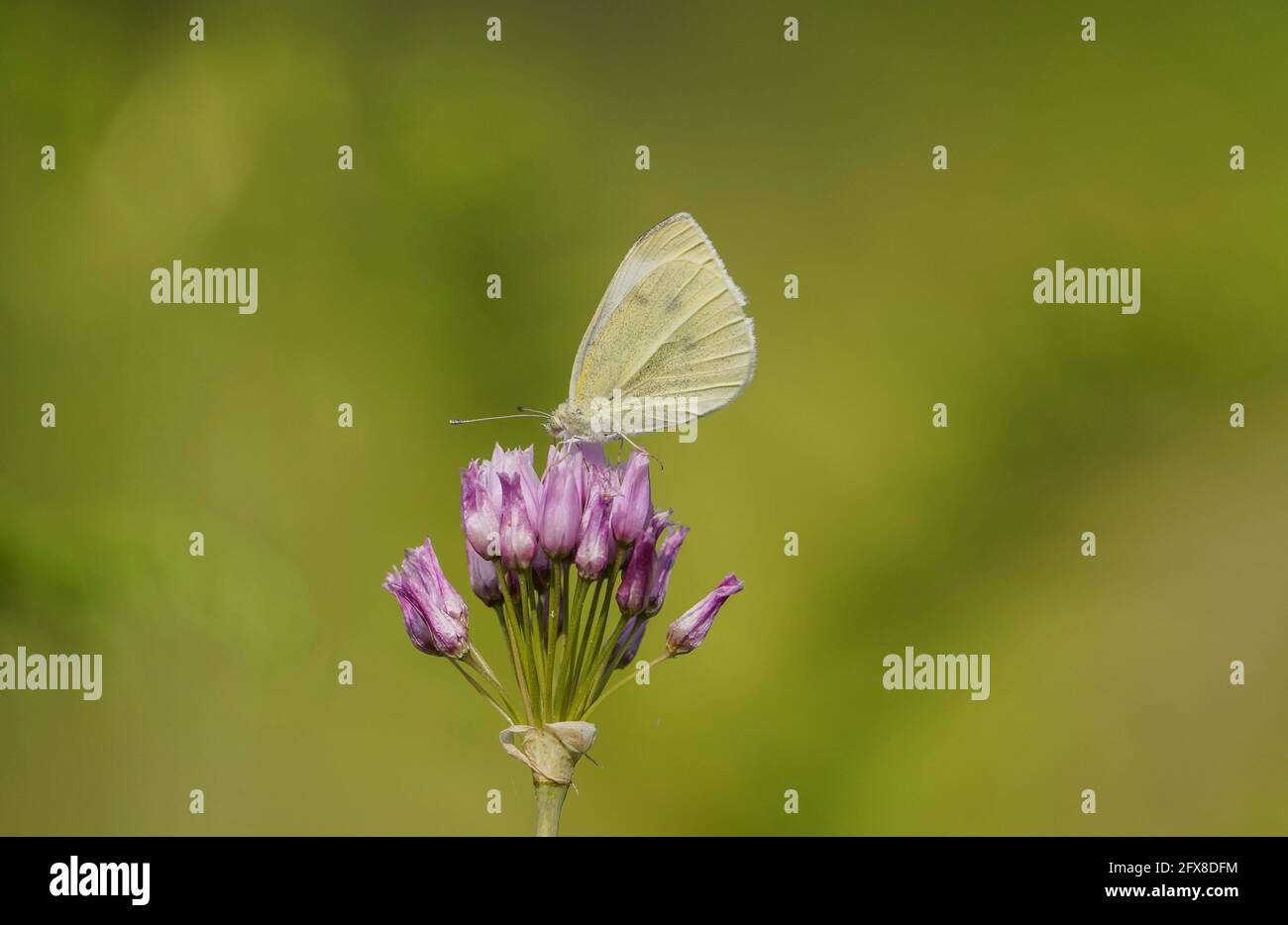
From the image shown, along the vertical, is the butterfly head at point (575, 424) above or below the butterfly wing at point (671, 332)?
below

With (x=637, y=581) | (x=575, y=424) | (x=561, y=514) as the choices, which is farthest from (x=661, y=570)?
(x=575, y=424)

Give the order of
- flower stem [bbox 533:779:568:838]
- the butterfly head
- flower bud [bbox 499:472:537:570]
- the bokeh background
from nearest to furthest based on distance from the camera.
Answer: flower stem [bbox 533:779:568:838]
flower bud [bbox 499:472:537:570]
the butterfly head
the bokeh background

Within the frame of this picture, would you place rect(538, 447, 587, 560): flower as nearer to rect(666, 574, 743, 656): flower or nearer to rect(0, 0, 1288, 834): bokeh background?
rect(666, 574, 743, 656): flower

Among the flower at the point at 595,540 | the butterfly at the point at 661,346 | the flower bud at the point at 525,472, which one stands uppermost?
the butterfly at the point at 661,346

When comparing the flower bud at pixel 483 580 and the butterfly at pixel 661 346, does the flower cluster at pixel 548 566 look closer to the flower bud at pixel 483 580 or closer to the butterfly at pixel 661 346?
the flower bud at pixel 483 580

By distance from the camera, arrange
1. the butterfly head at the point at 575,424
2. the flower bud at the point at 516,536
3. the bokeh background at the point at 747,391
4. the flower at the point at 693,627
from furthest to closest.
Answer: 1. the bokeh background at the point at 747,391
2. the butterfly head at the point at 575,424
3. the flower at the point at 693,627
4. the flower bud at the point at 516,536

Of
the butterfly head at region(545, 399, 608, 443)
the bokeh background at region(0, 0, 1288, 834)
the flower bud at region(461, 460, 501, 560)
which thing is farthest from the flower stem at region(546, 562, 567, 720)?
the bokeh background at region(0, 0, 1288, 834)

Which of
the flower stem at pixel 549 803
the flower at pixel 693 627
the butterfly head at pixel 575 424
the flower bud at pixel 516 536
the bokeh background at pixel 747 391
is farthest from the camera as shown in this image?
the bokeh background at pixel 747 391

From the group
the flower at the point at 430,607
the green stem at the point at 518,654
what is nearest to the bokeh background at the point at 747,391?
the flower at the point at 430,607
